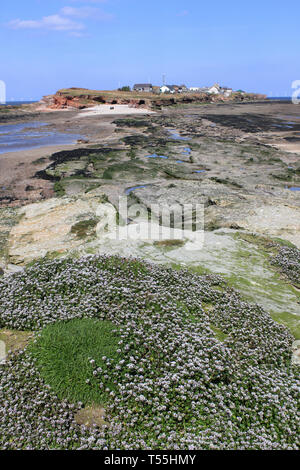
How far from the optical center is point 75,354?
7527 millimetres

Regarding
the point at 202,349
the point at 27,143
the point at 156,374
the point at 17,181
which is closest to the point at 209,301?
the point at 202,349

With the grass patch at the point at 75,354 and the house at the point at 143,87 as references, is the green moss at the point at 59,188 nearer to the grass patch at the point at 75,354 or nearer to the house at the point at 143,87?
the grass patch at the point at 75,354

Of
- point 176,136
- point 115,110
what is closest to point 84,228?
point 176,136

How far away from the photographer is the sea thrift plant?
6.09 m

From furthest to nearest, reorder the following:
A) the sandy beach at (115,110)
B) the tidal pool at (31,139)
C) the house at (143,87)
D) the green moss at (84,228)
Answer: the house at (143,87)
the sandy beach at (115,110)
the tidal pool at (31,139)
the green moss at (84,228)

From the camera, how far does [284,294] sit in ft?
35.1

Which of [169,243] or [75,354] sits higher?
[169,243]

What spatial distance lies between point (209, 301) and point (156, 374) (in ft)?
11.0

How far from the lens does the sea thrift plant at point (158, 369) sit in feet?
20.0

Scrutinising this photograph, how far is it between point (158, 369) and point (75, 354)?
6.19ft

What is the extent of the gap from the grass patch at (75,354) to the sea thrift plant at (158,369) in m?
0.16

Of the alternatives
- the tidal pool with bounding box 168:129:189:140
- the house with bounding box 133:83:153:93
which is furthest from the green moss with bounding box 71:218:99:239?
the house with bounding box 133:83:153:93

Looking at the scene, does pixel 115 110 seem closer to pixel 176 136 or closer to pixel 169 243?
pixel 176 136

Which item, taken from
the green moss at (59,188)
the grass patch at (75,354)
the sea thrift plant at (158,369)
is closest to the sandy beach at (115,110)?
the green moss at (59,188)
